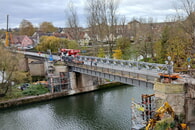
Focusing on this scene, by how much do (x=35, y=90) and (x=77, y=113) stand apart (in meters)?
10.3

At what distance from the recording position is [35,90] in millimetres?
32656

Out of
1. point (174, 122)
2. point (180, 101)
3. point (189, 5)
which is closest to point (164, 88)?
point (180, 101)

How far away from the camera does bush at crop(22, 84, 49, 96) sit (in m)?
32.2

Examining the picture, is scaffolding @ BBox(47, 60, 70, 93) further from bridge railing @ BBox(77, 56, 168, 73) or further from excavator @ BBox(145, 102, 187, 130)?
excavator @ BBox(145, 102, 187, 130)

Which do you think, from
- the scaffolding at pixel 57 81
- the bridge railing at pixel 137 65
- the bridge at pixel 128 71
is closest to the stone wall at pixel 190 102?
the bridge at pixel 128 71

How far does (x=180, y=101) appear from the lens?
14.8m

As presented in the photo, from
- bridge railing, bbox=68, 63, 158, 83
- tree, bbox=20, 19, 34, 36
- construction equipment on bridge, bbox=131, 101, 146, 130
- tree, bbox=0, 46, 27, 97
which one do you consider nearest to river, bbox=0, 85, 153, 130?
construction equipment on bridge, bbox=131, 101, 146, 130

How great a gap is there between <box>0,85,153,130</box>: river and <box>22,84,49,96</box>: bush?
2420mm

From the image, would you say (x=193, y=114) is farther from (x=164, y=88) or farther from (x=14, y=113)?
(x=14, y=113)

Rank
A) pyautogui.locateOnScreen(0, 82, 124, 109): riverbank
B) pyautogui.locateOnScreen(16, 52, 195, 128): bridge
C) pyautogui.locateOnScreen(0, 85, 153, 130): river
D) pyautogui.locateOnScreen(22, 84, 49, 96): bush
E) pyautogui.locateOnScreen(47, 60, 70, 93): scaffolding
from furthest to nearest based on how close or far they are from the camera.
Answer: pyautogui.locateOnScreen(47, 60, 70, 93): scaffolding, pyautogui.locateOnScreen(22, 84, 49, 96): bush, pyautogui.locateOnScreen(0, 82, 124, 109): riverbank, pyautogui.locateOnScreen(0, 85, 153, 130): river, pyautogui.locateOnScreen(16, 52, 195, 128): bridge

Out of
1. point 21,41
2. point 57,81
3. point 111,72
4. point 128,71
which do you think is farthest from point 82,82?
point 21,41

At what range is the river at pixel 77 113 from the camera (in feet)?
73.6

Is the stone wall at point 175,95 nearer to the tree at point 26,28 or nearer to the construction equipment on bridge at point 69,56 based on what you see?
the construction equipment on bridge at point 69,56

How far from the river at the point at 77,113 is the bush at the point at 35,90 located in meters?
2.42
